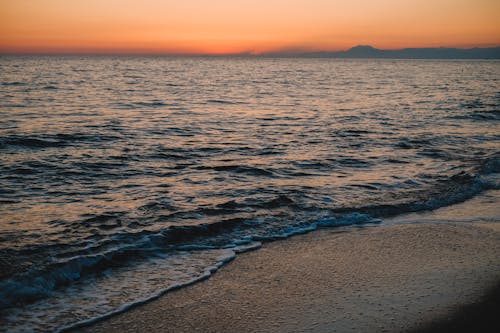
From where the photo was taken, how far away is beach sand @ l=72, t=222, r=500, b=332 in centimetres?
468

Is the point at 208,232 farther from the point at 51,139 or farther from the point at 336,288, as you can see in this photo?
the point at 51,139

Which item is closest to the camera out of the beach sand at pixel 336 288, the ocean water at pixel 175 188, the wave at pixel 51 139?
the beach sand at pixel 336 288

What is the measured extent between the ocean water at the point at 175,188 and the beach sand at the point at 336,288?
1.45ft

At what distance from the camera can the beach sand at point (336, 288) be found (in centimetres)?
468

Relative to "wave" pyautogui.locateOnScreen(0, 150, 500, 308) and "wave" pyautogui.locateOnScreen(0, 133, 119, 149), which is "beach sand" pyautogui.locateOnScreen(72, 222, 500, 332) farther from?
"wave" pyautogui.locateOnScreen(0, 133, 119, 149)

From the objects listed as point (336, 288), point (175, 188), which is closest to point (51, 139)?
point (175, 188)

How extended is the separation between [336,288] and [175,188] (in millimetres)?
5933

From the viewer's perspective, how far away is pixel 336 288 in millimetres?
5469

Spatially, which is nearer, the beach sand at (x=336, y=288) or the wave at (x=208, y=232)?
the beach sand at (x=336, y=288)

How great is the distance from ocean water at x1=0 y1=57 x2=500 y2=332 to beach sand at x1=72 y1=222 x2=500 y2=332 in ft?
1.45

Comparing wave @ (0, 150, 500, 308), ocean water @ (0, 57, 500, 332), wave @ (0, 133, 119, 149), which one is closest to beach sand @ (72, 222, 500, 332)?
ocean water @ (0, 57, 500, 332)

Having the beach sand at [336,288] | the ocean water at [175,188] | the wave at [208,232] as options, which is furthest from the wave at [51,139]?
the beach sand at [336,288]

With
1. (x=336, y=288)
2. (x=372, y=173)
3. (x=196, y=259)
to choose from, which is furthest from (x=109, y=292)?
(x=372, y=173)

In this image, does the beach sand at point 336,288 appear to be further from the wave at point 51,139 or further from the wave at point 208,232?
the wave at point 51,139
